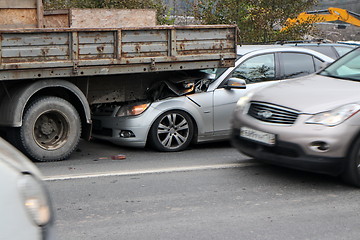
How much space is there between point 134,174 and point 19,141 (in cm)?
167

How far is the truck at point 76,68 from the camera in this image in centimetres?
730

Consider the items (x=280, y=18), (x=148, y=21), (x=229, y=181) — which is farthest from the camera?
(x=280, y=18)

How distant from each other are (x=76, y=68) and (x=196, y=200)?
2.72 meters

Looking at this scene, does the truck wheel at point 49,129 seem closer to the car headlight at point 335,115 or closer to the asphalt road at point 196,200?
the asphalt road at point 196,200

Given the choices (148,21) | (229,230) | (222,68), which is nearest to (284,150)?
(229,230)

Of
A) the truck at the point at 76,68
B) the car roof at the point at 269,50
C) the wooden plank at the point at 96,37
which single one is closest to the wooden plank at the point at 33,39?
the truck at the point at 76,68

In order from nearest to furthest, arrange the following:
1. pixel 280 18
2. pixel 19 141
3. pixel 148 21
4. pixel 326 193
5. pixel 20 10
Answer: pixel 326 193 → pixel 19 141 → pixel 20 10 → pixel 148 21 → pixel 280 18

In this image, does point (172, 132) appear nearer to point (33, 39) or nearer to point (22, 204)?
point (33, 39)

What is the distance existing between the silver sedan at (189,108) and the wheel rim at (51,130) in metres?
0.88

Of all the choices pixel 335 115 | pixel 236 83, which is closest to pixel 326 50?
pixel 236 83

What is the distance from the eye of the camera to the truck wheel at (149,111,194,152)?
27.5ft

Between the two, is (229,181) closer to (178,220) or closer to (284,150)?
(284,150)

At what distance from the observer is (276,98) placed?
21.5ft

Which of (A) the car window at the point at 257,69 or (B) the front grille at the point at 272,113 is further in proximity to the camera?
(A) the car window at the point at 257,69
